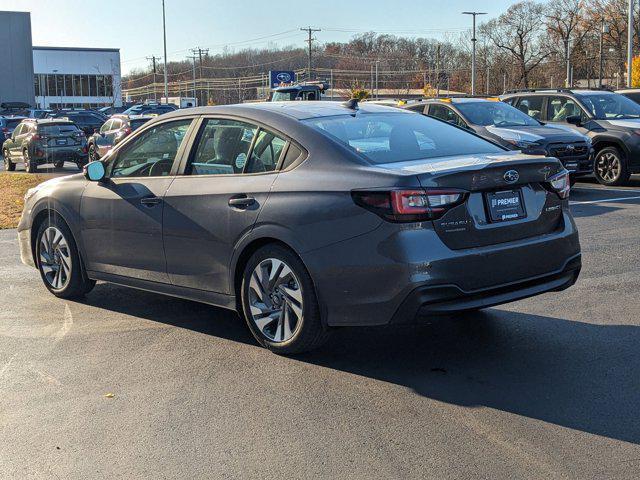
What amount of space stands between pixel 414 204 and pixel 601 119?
500 inches

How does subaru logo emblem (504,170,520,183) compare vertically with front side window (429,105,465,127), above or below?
below

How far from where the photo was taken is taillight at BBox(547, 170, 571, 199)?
552 cm

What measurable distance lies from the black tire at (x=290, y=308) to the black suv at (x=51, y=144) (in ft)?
74.2

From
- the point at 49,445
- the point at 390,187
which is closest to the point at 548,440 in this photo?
the point at 390,187

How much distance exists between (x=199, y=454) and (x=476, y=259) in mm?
1963

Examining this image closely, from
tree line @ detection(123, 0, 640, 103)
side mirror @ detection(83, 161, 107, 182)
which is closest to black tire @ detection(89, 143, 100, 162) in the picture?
side mirror @ detection(83, 161, 107, 182)

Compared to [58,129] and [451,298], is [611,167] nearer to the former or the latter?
[451,298]

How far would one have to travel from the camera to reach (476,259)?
496 centimetres

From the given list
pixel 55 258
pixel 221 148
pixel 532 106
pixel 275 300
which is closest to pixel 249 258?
pixel 275 300

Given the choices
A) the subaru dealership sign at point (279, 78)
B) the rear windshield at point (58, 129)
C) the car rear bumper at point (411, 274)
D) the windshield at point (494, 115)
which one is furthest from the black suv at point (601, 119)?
the subaru dealership sign at point (279, 78)

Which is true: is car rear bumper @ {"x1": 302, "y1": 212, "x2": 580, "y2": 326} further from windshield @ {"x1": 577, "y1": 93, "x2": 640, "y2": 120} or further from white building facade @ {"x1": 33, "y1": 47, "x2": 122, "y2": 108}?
white building facade @ {"x1": 33, "y1": 47, "x2": 122, "y2": 108}

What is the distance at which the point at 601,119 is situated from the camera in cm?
1639

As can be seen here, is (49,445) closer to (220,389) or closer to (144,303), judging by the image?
(220,389)

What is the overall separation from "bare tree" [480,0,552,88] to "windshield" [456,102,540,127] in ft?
259
